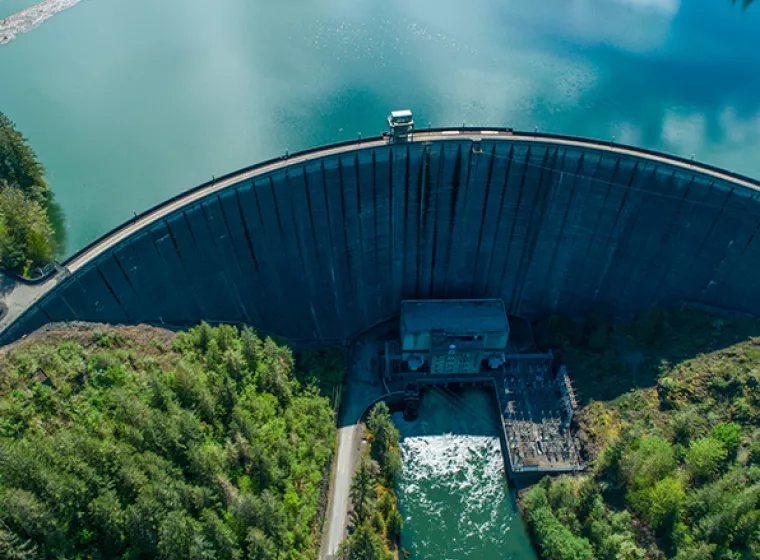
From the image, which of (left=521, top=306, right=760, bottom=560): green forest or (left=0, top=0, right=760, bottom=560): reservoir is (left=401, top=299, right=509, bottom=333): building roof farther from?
(left=521, top=306, right=760, bottom=560): green forest

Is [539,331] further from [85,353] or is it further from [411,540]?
[85,353]

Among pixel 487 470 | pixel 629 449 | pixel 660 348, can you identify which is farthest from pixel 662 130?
pixel 487 470

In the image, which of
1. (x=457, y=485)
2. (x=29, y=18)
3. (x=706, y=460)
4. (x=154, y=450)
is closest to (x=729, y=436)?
(x=706, y=460)

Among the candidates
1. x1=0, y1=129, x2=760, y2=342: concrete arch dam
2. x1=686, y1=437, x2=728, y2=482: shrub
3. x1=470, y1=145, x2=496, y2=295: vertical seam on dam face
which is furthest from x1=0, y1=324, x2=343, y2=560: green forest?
x1=686, y1=437, x2=728, y2=482: shrub

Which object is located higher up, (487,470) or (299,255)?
(299,255)

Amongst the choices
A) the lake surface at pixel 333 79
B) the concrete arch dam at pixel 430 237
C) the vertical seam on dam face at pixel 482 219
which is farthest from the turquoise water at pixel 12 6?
the vertical seam on dam face at pixel 482 219

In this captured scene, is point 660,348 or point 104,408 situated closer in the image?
point 104,408
